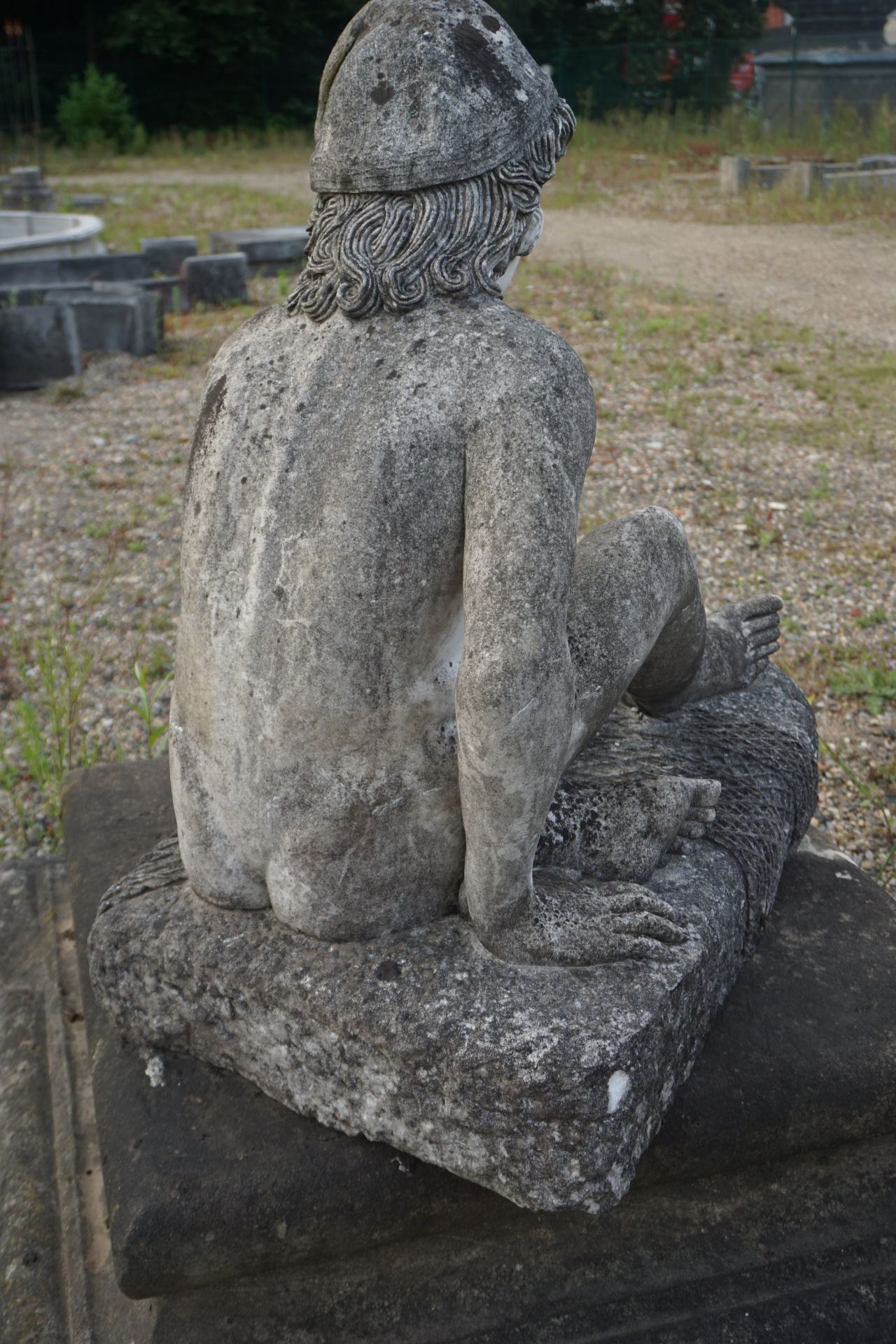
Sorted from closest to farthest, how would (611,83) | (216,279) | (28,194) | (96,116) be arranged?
(216,279)
(28,194)
(611,83)
(96,116)

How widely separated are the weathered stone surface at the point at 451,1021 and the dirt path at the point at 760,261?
8513 mm

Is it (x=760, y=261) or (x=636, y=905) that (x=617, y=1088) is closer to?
(x=636, y=905)

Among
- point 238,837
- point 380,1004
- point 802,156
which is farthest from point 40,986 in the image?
point 802,156

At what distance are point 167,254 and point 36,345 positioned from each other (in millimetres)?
3738

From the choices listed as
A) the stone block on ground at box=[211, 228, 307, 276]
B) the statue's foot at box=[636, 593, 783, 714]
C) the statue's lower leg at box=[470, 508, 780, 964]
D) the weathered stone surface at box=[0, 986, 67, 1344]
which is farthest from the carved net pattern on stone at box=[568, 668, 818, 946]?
the stone block on ground at box=[211, 228, 307, 276]

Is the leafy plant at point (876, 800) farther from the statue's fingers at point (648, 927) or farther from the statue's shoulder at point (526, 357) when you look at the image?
the statue's shoulder at point (526, 357)

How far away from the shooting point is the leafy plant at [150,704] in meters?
4.07

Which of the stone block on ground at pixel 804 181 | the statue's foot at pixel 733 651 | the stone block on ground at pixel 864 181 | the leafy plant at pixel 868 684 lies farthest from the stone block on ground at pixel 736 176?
the statue's foot at pixel 733 651

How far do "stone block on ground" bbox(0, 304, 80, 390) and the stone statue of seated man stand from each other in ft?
24.7

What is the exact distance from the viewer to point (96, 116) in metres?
25.1

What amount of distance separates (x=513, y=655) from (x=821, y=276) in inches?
425

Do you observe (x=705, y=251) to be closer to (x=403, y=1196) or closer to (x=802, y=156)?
(x=802, y=156)

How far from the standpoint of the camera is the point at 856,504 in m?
6.64

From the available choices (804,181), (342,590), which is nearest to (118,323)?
(342,590)
